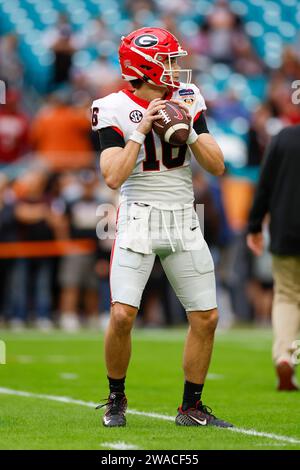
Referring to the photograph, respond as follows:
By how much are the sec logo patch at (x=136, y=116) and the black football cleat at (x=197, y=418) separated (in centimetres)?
148

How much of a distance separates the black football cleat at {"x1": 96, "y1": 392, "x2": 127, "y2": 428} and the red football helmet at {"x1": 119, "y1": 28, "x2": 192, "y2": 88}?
1611 mm

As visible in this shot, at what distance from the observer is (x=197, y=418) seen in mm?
5914

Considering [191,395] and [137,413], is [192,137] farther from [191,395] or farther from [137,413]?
[137,413]

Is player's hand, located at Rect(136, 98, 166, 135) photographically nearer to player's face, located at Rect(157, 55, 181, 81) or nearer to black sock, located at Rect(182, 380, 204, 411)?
player's face, located at Rect(157, 55, 181, 81)

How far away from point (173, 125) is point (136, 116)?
32 cm

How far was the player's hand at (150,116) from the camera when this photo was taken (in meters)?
5.66

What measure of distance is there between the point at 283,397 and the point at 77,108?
29.5 feet

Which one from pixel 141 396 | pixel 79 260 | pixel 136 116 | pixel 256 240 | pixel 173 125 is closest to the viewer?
pixel 173 125

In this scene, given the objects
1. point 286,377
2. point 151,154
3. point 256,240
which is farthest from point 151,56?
point 286,377

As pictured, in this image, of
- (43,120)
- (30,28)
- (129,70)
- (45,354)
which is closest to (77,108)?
(43,120)

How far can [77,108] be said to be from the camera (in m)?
15.8

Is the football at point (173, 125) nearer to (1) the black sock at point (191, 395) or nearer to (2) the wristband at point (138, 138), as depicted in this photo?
(2) the wristband at point (138, 138)

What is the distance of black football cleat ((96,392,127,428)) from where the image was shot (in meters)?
5.87

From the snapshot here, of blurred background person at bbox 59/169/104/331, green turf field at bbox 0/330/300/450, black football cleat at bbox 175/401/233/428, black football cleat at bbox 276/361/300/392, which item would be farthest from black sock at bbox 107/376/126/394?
blurred background person at bbox 59/169/104/331
